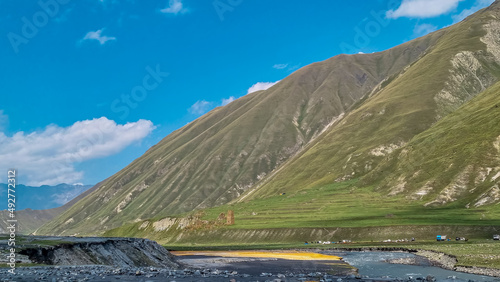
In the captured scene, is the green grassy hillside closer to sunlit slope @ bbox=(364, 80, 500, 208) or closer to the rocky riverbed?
sunlit slope @ bbox=(364, 80, 500, 208)

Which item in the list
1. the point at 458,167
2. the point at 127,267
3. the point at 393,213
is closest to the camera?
the point at 127,267

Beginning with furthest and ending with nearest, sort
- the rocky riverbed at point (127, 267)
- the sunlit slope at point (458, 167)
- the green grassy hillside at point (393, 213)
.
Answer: the sunlit slope at point (458, 167) → the green grassy hillside at point (393, 213) → the rocky riverbed at point (127, 267)

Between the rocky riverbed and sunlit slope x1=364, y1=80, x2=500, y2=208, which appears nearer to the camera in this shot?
the rocky riverbed

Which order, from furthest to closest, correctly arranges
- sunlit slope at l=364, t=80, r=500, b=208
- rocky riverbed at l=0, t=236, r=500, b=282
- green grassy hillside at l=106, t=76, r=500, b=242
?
sunlit slope at l=364, t=80, r=500, b=208, green grassy hillside at l=106, t=76, r=500, b=242, rocky riverbed at l=0, t=236, r=500, b=282

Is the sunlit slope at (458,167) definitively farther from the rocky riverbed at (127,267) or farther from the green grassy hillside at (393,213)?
the rocky riverbed at (127,267)

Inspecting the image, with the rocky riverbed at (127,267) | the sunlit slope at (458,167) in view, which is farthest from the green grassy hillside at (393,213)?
the rocky riverbed at (127,267)

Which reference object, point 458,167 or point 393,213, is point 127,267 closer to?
point 393,213

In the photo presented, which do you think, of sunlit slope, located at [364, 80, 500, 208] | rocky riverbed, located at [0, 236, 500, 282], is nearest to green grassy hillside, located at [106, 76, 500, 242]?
sunlit slope, located at [364, 80, 500, 208]

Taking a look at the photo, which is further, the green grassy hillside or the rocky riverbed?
the green grassy hillside

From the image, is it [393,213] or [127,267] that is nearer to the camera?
[127,267]

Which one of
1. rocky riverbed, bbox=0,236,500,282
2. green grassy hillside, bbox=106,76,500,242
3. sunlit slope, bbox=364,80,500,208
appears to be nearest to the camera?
rocky riverbed, bbox=0,236,500,282

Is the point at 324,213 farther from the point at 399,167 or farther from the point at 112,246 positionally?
the point at 112,246

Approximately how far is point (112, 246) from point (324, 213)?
109889mm

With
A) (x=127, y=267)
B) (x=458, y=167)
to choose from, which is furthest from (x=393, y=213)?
(x=127, y=267)
